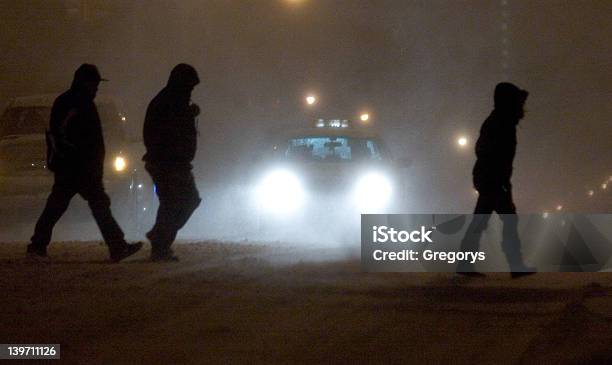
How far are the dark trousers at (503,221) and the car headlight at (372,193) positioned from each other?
505 cm

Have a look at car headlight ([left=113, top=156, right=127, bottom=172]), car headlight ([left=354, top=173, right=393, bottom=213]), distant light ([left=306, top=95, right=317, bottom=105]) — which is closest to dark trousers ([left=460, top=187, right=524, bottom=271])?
car headlight ([left=354, top=173, right=393, bottom=213])

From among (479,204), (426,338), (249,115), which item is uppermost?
(249,115)

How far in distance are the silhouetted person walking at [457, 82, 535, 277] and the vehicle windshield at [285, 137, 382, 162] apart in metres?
5.72

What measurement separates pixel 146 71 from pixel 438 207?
38.5 feet

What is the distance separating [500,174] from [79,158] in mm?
3959

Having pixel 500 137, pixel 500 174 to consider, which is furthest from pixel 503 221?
pixel 500 137

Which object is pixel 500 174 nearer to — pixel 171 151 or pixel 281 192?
pixel 171 151

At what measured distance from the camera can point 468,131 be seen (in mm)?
55469

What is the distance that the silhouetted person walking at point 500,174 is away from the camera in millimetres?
9703

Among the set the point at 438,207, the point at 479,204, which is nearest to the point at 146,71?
the point at 438,207

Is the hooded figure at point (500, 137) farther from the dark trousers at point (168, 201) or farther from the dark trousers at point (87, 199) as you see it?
the dark trousers at point (87, 199)

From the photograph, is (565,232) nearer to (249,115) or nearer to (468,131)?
(249,115)

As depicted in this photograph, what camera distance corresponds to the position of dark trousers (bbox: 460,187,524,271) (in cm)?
978

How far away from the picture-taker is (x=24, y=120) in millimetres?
16031
